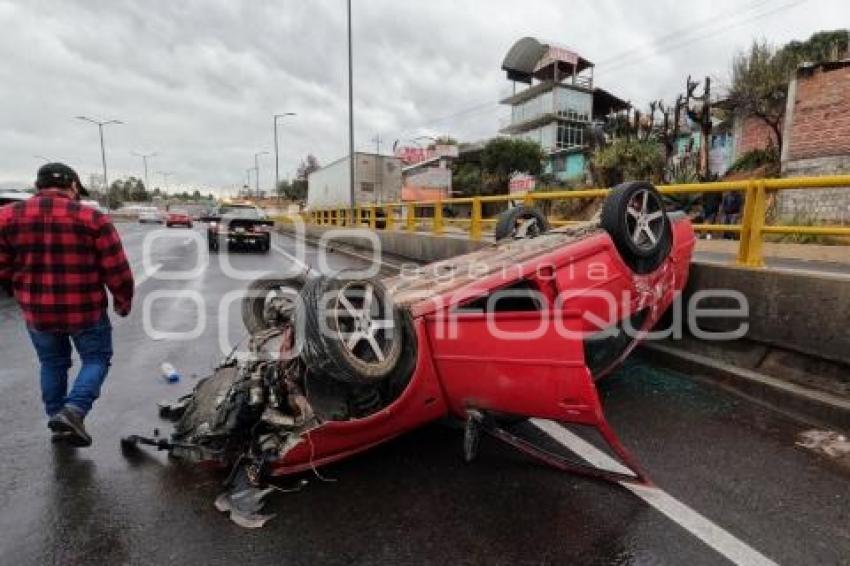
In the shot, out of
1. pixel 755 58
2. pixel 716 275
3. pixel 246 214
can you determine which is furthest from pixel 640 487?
A: pixel 755 58

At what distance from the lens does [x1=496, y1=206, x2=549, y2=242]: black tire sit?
625 cm

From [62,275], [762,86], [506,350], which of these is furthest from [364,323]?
[762,86]

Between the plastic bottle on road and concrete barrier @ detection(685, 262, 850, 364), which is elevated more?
concrete barrier @ detection(685, 262, 850, 364)

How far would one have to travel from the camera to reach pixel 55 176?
12.6ft

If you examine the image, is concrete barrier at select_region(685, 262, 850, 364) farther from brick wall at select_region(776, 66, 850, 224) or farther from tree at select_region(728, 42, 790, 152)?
tree at select_region(728, 42, 790, 152)

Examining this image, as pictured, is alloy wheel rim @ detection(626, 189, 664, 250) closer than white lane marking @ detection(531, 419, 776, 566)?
No

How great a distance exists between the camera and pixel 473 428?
3.11m

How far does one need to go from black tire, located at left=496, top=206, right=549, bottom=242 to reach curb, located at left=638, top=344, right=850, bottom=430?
172 centimetres

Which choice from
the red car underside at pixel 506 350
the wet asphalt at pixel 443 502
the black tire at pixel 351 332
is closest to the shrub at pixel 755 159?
the wet asphalt at pixel 443 502

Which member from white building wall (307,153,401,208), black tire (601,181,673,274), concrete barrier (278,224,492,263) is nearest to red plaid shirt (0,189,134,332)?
black tire (601,181,673,274)

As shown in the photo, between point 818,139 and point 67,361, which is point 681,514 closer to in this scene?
point 67,361

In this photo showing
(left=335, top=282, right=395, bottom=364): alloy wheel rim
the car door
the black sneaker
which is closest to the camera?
the car door

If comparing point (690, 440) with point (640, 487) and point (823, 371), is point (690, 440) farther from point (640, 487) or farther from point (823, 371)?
point (823, 371)

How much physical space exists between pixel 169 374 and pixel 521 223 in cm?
383
